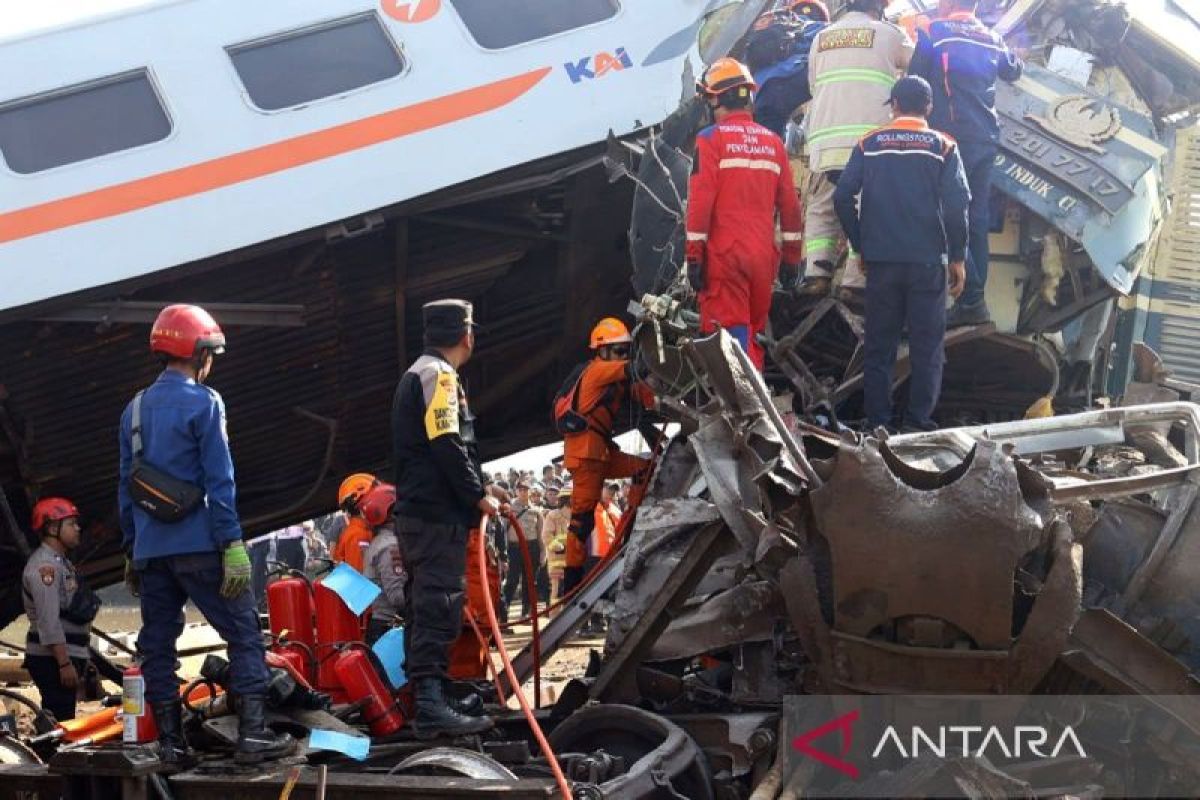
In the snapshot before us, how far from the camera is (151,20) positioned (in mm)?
7383

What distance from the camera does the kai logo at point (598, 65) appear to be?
782 cm

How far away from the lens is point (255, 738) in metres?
4.59

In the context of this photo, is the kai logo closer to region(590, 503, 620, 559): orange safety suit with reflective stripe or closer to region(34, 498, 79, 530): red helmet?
region(590, 503, 620, 559): orange safety suit with reflective stripe

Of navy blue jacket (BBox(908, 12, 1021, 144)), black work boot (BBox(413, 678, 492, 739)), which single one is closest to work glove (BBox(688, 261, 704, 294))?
navy blue jacket (BBox(908, 12, 1021, 144))

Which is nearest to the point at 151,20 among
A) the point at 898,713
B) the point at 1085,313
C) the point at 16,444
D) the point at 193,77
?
the point at 193,77

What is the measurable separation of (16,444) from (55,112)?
5.80 ft

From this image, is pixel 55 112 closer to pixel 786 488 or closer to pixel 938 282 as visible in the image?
pixel 938 282

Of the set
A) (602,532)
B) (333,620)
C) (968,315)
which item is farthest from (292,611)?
(602,532)

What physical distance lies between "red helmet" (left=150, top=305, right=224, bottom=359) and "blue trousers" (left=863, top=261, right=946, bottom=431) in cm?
265

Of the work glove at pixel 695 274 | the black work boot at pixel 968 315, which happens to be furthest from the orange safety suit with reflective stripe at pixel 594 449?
the black work boot at pixel 968 315

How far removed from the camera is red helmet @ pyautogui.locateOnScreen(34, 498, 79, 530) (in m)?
7.53

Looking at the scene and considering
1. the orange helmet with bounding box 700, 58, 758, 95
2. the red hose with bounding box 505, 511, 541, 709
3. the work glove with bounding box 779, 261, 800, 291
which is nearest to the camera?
the red hose with bounding box 505, 511, 541, 709

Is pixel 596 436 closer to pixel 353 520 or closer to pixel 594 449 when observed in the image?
pixel 594 449

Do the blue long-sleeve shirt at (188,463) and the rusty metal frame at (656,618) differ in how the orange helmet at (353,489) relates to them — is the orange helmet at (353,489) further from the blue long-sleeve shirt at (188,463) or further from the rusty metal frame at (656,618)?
the rusty metal frame at (656,618)
